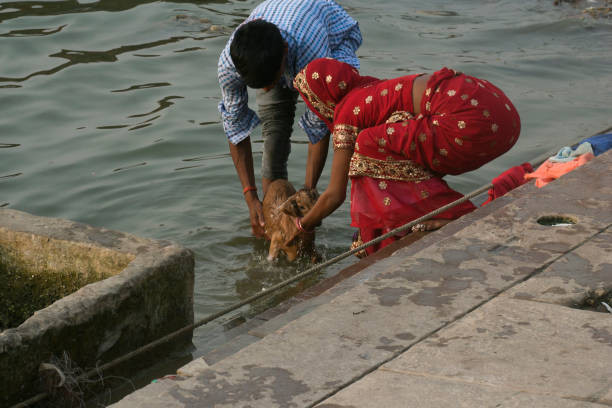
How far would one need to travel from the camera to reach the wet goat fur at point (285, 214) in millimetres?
4738

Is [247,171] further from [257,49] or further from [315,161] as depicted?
[257,49]

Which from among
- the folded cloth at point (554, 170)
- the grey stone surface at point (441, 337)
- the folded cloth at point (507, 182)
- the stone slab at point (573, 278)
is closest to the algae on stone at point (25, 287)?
the grey stone surface at point (441, 337)

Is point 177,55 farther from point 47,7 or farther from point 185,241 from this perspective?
point 185,241

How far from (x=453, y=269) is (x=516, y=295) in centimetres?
32

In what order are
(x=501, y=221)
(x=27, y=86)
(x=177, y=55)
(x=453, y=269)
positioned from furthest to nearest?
(x=177, y=55) < (x=27, y=86) < (x=501, y=221) < (x=453, y=269)

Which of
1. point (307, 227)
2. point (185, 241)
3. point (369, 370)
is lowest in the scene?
point (185, 241)

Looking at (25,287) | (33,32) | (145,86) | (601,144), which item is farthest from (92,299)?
(33,32)

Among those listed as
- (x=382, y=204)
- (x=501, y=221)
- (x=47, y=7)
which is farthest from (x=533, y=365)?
(x=47, y=7)

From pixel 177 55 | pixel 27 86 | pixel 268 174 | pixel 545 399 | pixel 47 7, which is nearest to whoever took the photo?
pixel 545 399

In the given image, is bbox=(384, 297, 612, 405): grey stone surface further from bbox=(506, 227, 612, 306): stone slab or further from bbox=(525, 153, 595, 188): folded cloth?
bbox=(525, 153, 595, 188): folded cloth

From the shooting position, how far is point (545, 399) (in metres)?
2.23

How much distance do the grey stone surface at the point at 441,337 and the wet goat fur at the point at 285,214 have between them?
1.43 meters

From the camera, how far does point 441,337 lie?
263 centimetres

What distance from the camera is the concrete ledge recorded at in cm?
295
